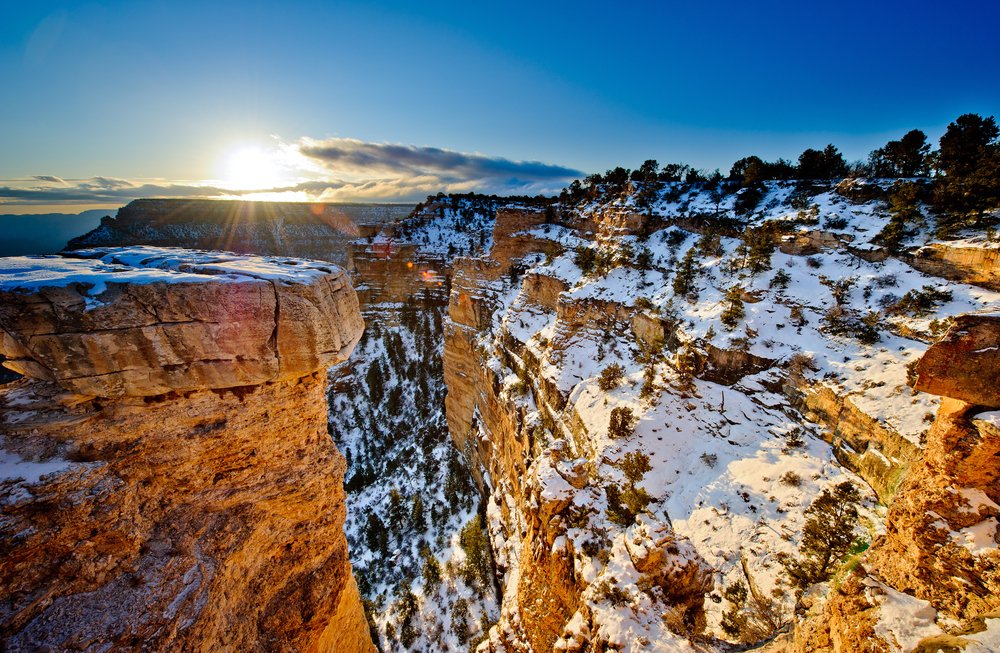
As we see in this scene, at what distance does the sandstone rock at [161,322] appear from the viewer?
288 cm

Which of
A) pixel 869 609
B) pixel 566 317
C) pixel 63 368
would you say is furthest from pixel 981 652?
pixel 566 317

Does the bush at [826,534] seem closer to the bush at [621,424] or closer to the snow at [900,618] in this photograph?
the snow at [900,618]

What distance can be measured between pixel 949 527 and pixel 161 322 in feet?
24.8

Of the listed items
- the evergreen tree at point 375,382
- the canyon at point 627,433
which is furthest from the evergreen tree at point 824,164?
the evergreen tree at point 375,382

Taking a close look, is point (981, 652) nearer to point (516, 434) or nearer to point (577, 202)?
point (516, 434)

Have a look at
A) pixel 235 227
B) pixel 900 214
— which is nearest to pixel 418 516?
pixel 900 214

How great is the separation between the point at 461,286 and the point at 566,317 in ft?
41.4

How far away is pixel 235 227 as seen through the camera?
2564 inches

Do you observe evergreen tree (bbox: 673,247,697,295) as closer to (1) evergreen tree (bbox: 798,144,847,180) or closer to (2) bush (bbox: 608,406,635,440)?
(2) bush (bbox: 608,406,635,440)

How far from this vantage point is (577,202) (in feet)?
109

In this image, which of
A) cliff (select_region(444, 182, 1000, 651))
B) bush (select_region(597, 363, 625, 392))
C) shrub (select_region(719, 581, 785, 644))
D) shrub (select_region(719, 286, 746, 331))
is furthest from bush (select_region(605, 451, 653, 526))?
shrub (select_region(719, 286, 746, 331))

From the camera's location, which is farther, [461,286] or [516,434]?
[461,286]

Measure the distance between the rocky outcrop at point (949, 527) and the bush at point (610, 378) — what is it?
947cm

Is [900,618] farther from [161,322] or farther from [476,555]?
[476,555]
